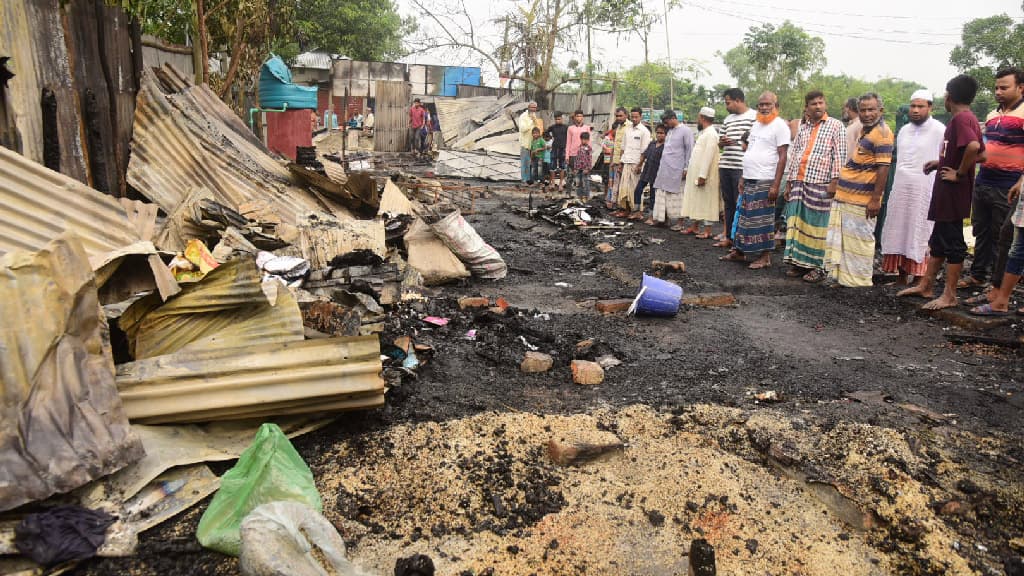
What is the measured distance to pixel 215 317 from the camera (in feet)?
9.72

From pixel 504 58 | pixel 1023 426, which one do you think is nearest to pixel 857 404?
pixel 1023 426

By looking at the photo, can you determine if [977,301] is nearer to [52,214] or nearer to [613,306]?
[613,306]

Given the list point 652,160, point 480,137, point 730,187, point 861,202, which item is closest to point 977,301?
point 861,202

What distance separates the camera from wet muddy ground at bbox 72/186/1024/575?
7.05 ft

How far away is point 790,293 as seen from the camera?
19.6 ft

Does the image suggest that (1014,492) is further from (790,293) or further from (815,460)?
(790,293)

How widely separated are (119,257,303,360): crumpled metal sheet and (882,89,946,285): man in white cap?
5225 mm

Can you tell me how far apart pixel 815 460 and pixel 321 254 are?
3975 millimetres

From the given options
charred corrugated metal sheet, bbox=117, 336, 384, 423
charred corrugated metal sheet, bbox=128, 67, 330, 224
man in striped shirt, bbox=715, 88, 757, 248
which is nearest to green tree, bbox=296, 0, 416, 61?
man in striped shirt, bbox=715, 88, 757, 248

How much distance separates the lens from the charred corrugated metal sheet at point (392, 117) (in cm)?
2266

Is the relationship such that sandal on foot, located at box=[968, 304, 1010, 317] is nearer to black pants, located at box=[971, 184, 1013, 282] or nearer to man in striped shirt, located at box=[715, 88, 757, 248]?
black pants, located at box=[971, 184, 1013, 282]

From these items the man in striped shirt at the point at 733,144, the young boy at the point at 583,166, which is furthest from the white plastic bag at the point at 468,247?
the young boy at the point at 583,166

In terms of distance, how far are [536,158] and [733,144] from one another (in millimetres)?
8518

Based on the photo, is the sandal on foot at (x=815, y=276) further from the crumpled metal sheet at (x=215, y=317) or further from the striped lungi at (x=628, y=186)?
the crumpled metal sheet at (x=215, y=317)
